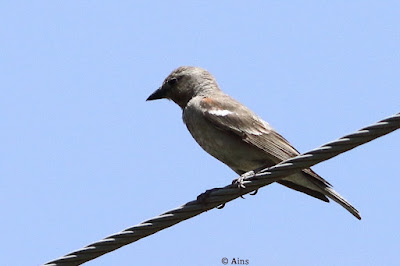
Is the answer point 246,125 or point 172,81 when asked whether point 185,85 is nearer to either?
point 172,81

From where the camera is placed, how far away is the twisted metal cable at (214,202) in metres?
4.70

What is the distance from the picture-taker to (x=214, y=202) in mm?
5391

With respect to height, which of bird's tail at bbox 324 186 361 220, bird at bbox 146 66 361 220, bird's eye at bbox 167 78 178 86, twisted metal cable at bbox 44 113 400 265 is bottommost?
twisted metal cable at bbox 44 113 400 265

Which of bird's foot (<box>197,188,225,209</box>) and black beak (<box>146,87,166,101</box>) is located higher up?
black beak (<box>146,87,166,101</box>)

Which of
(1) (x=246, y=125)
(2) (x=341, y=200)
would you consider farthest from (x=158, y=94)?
(2) (x=341, y=200)

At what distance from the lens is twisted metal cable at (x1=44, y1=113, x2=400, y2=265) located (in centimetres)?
470

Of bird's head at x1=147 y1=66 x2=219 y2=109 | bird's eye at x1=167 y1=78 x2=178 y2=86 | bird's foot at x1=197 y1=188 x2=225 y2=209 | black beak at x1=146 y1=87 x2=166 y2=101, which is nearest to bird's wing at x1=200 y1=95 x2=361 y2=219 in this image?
bird's head at x1=147 y1=66 x2=219 y2=109

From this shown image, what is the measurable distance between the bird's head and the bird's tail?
2.22 meters

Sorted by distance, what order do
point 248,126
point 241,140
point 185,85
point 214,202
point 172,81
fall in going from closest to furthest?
point 214,202 < point 241,140 < point 248,126 < point 185,85 < point 172,81

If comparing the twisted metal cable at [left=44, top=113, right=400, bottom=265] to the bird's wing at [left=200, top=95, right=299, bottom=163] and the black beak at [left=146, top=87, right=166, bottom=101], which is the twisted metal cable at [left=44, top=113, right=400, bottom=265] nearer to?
the bird's wing at [left=200, top=95, right=299, bottom=163]

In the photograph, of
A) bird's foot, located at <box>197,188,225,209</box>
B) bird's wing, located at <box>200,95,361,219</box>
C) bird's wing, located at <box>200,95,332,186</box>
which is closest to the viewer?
bird's foot, located at <box>197,188,225,209</box>

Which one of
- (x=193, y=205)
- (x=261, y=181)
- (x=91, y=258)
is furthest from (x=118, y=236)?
(x=261, y=181)

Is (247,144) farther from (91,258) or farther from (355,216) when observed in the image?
(91,258)

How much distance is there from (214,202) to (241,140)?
233 cm
